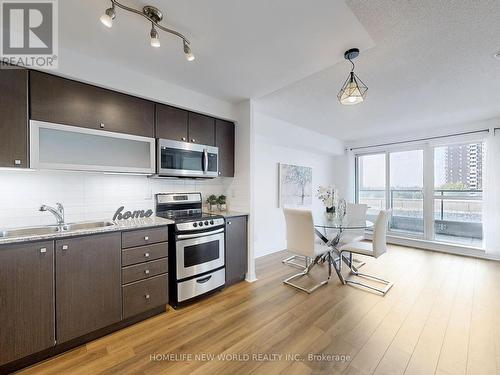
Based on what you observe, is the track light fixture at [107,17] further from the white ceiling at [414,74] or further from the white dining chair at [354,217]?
the white dining chair at [354,217]

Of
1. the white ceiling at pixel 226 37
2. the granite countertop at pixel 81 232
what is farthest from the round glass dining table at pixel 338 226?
the granite countertop at pixel 81 232

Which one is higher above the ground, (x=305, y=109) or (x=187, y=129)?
(x=305, y=109)

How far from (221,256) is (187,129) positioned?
1.62m

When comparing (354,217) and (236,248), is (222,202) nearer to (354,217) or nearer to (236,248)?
(236,248)

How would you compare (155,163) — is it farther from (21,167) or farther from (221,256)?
(221,256)

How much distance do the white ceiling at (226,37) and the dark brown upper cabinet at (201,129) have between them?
0.48 meters

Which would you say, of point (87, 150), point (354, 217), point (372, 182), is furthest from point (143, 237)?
point (372, 182)

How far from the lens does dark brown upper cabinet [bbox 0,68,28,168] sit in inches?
Result: 63.0

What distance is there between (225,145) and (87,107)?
1576mm

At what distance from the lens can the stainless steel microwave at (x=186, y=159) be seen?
7.89ft

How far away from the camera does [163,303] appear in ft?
7.13

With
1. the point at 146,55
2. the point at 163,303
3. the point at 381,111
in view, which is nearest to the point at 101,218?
the point at 163,303

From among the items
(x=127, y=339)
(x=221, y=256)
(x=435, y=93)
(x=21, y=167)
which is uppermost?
(x=435, y=93)

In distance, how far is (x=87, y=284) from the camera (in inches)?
69.1
